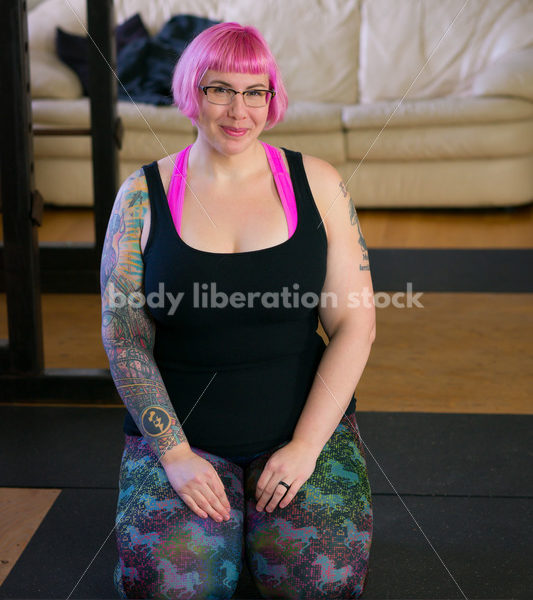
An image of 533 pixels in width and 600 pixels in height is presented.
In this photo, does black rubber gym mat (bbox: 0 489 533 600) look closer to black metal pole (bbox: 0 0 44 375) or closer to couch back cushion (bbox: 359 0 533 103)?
black metal pole (bbox: 0 0 44 375)

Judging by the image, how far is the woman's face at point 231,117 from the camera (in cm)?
116

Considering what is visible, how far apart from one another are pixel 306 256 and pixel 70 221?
7.89 ft

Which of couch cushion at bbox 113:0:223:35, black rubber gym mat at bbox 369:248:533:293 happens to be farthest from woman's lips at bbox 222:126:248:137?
couch cushion at bbox 113:0:223:35

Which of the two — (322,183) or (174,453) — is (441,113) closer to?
(322,183)

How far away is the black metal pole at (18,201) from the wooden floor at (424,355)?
0.76ft

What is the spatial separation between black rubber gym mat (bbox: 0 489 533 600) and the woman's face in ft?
2.26

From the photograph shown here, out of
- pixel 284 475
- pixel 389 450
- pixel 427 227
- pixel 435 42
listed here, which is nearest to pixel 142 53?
pixel 435 42

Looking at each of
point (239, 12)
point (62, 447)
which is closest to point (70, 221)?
point (239, 12)

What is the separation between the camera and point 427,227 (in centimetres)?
340

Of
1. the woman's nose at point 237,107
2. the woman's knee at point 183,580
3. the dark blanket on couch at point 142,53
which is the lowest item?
the woman's knee at point 183,580

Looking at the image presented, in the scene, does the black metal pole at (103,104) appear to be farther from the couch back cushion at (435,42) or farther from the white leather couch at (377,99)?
the couch back cushion at (435,42)

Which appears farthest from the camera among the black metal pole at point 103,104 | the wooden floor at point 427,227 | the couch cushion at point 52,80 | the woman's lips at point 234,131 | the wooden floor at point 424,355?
the couch cushion at point 52,80

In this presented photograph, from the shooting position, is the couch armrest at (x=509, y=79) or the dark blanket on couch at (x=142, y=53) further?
the dark blanket on couch at (x=142, y=53)

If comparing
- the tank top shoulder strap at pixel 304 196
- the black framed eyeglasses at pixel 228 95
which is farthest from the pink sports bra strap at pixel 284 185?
the black framed eyeglasses at pixel 228 95
